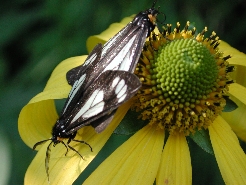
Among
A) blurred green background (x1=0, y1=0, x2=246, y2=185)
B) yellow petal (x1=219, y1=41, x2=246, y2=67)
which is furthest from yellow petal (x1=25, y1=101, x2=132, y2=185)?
yellow petal (x1=219, y1=41, x2=246, y2=67)

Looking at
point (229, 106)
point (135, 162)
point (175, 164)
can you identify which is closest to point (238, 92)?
point (229, 106)

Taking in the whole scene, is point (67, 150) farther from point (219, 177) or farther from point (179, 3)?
point (179, 3)

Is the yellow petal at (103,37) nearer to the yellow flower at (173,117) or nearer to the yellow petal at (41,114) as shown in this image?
the yellow petal at (41,114)

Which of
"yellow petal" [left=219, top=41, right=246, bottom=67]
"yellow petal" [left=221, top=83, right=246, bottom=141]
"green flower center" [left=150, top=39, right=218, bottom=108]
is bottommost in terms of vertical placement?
"yellow petal" [left=221, top=83, right=246, bottom=141]

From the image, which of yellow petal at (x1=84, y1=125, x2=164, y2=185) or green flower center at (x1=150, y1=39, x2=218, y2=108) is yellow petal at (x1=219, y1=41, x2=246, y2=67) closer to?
green flower center at (x1=150, y1=39, x2=218, y2=108)

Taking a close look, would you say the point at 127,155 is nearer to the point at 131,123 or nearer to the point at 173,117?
the point at 131,123
